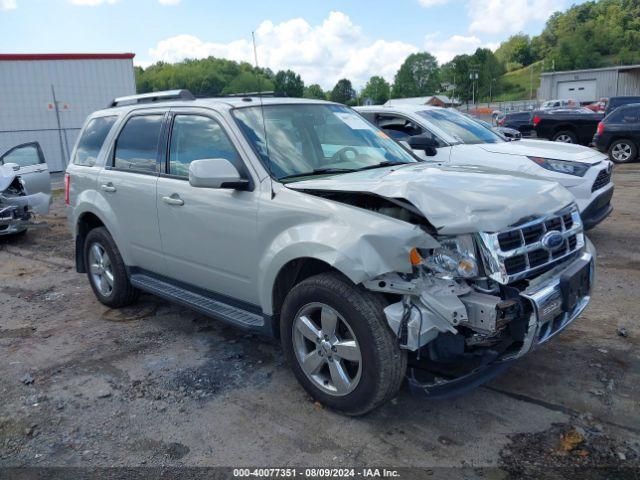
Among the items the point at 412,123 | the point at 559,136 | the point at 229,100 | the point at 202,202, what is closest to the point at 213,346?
the point at 202,202

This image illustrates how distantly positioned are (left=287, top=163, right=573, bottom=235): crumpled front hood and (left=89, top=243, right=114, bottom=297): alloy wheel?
269 centimetres

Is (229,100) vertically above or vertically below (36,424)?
above

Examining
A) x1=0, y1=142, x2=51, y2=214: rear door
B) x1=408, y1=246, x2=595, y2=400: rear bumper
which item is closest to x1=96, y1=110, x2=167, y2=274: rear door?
x1=408, y1=246, x2=595, y2=400: rear bumper

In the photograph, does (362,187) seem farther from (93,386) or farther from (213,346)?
(93,386)

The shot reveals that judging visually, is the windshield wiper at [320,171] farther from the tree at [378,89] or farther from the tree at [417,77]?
the tree at [417,77]

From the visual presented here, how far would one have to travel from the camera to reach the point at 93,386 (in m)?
4.01

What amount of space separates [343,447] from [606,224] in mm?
6786

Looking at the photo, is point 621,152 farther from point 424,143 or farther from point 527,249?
point 527,249

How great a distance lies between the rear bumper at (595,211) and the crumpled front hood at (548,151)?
1.53 ft

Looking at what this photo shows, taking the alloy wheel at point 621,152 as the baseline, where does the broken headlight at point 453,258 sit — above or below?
above

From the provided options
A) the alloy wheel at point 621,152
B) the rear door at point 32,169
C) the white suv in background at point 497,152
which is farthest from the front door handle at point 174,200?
the alloy wheel at point 621,152

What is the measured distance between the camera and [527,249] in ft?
10.5

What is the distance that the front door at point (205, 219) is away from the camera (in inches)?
152

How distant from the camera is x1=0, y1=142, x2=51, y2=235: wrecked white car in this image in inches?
348
